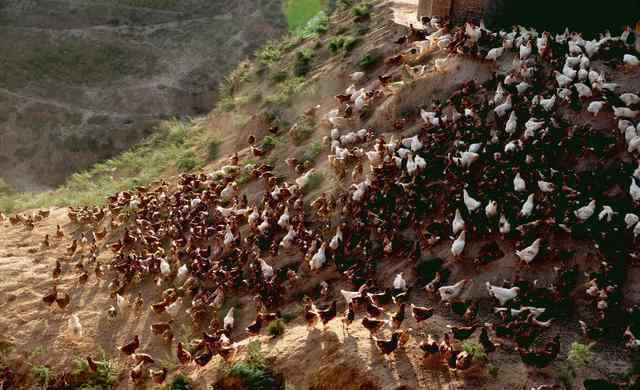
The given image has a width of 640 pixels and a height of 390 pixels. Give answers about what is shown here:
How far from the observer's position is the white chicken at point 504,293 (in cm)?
987

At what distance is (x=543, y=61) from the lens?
14.6m

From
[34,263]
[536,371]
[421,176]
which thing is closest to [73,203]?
[34,263]

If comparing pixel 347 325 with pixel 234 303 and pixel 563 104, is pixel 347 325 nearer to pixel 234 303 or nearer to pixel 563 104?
pixel 234 303

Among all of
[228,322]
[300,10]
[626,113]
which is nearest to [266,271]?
[228,322]

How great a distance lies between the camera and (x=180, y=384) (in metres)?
10.3

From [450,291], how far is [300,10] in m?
33.9

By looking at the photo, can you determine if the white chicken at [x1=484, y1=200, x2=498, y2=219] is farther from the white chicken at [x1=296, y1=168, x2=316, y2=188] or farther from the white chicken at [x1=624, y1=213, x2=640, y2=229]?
the white chicken at [x1=296, y1=168, x2=316, y2=188]

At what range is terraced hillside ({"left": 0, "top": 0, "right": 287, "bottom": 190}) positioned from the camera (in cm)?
3038

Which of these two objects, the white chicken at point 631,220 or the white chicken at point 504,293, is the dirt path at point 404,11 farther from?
the white chicken at point 504,293

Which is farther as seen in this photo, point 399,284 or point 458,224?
point 458,224

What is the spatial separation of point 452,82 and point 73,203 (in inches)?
520

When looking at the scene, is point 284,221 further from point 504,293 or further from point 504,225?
point 504,293

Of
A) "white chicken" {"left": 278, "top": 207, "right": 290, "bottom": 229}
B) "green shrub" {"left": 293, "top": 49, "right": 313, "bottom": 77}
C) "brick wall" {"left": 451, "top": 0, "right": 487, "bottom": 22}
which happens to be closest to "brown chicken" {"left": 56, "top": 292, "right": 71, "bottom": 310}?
"white chicken" {"left": 278, "top": 207, "right": 290, "bottom": 229}

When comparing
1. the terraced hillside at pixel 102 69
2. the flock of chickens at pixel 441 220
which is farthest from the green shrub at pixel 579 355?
the terraced hillside at pixel 102 69
